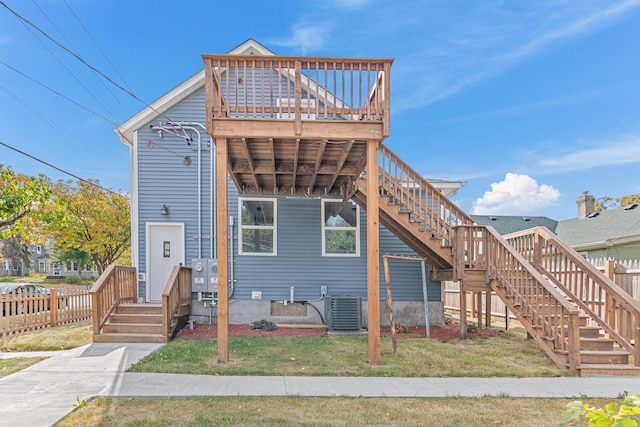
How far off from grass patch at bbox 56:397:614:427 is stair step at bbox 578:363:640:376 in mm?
1202

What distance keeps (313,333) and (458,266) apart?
3531 mm

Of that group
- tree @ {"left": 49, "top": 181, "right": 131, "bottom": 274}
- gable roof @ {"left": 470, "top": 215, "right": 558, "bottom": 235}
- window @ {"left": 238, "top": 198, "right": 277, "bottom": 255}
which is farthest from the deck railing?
tree @ {"left": 49, "top": 181, "right": 131, "bottom": 274}

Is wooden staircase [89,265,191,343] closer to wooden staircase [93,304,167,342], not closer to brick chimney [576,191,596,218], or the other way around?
wooden staircase [93,304,167,342]

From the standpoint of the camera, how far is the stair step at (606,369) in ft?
18.2

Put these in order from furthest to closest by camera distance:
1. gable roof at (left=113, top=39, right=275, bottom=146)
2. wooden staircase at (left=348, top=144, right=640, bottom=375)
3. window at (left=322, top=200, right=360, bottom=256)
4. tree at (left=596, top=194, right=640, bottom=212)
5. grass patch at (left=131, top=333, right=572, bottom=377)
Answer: tree at (left=596, top=194, right=640, bottom=212), window at (left=322, top=200, right=360, bottom=256), gable roof at (left=113, top=39, right=275, bottom=146), wooden staircase at (left=348, top=144, right=640, bottom=375), grass patch at (left=131, top=333, right=572, bottom=377)

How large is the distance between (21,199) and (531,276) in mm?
12970

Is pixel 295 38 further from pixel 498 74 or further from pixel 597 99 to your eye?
pixel 597 99

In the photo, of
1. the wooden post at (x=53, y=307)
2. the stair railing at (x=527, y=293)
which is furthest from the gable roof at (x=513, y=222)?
the wooden post at (x=53, y=307)

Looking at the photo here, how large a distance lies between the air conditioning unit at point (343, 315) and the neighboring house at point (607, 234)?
10892 mm

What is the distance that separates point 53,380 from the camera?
5.04 meters

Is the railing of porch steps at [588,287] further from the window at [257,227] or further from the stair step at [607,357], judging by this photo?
the window at [257,227]

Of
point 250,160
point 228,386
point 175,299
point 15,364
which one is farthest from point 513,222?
point 15,364

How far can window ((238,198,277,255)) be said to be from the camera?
9.68 meters

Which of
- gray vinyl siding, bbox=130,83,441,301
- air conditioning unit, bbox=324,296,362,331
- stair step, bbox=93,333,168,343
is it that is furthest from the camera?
gray vinyl siding, bbox=130,83,441,301
